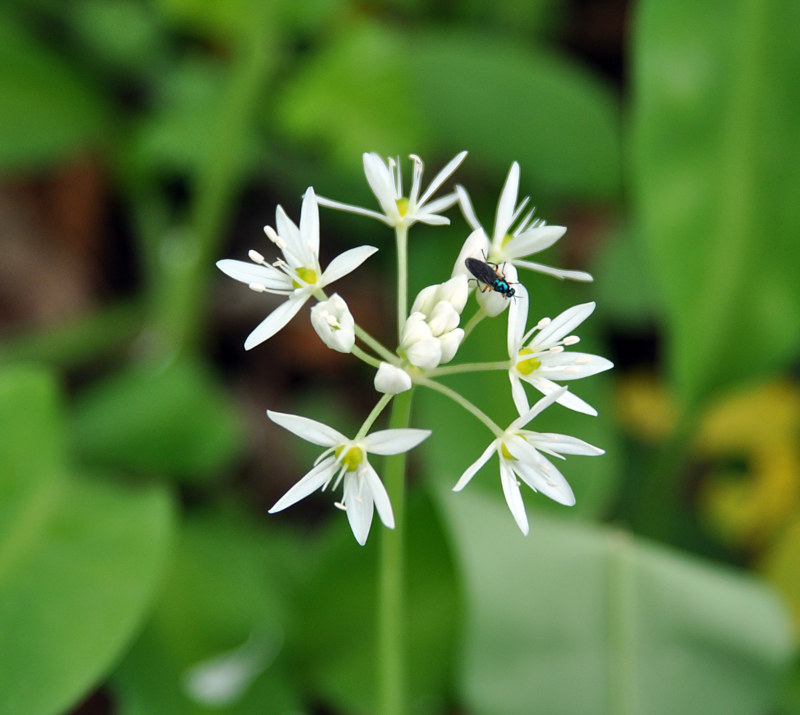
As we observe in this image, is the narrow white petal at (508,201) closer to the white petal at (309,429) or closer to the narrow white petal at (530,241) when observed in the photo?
the narrow white petal at (530,241)

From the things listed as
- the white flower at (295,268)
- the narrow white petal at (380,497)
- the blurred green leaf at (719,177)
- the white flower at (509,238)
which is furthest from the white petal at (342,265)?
the blurred green leaf at (719,177)

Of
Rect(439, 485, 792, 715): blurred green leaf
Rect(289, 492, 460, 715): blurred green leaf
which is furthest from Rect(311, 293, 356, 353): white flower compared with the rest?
Rect(289, 492, 460, 715): blurred green leaf

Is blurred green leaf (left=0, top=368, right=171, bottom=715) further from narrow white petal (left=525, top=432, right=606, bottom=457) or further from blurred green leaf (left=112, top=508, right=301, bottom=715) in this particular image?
narrow white petal (left=525, top=432, right=606, bottom=457)

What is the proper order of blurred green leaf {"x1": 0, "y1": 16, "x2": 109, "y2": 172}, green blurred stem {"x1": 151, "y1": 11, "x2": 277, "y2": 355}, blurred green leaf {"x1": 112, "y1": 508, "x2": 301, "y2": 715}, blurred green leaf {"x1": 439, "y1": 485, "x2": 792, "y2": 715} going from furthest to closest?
blurred green leaf {"x1": 0, "y1": 16, "x2": 109, "y2": 172} < green blurred stem {"x1": 151, "y1": 11, "x2": 277, "y2": 355} < blurred green leaf {"x1": 112, "y1": 508, "x2": 301, "y2": 715} < blurred green leaf {"x1": 439, "y1": 485, "x2": 792, "y2": 715}

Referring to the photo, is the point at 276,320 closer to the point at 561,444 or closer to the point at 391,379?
the point at 391,379

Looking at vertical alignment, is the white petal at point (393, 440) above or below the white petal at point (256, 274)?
below

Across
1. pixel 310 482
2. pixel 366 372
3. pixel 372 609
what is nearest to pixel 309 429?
pixel 310 482
